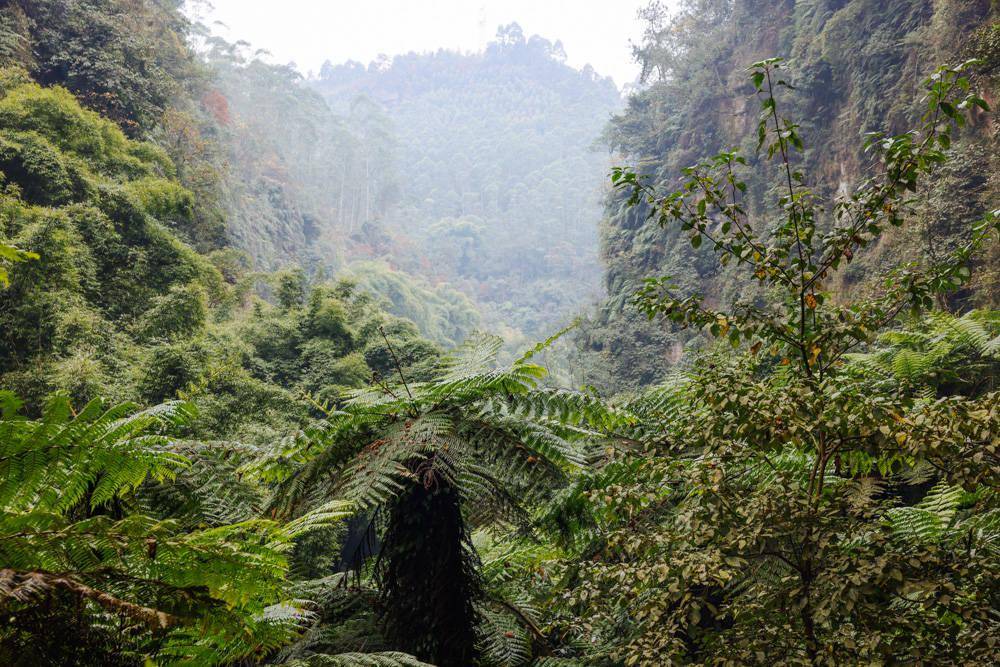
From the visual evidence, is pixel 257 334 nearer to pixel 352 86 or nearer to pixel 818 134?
pixel 818 134

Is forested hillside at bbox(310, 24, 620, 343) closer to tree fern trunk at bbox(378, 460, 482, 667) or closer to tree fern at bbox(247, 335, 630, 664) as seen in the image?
tree fern at bbox(247, 335, 630, 664)

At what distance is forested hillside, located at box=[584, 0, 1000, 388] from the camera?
897cm

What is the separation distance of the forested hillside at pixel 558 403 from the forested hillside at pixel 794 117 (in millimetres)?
88

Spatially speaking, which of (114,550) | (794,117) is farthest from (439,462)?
(794,117)

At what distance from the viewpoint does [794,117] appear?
48.9 ft

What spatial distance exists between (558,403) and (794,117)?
640 inches

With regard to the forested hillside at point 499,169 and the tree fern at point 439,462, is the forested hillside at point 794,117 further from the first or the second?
the forested hillside at point 499,169

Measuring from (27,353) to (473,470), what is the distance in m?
7.90

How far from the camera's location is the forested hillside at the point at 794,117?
29.4ft

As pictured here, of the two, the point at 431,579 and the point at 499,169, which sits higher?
the point at 499,169

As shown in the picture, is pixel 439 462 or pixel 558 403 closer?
pixel 439 462

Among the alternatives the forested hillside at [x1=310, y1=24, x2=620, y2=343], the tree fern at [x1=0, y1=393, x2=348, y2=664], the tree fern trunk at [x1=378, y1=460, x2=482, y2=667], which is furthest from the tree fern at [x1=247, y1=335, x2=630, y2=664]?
the forested hillside at [x1=310, y1=24, x2=620, y2=343]

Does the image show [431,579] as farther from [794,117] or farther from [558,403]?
[794,117]

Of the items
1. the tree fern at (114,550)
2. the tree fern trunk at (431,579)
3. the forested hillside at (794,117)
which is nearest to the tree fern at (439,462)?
the tree fern trunk at (431,579)
